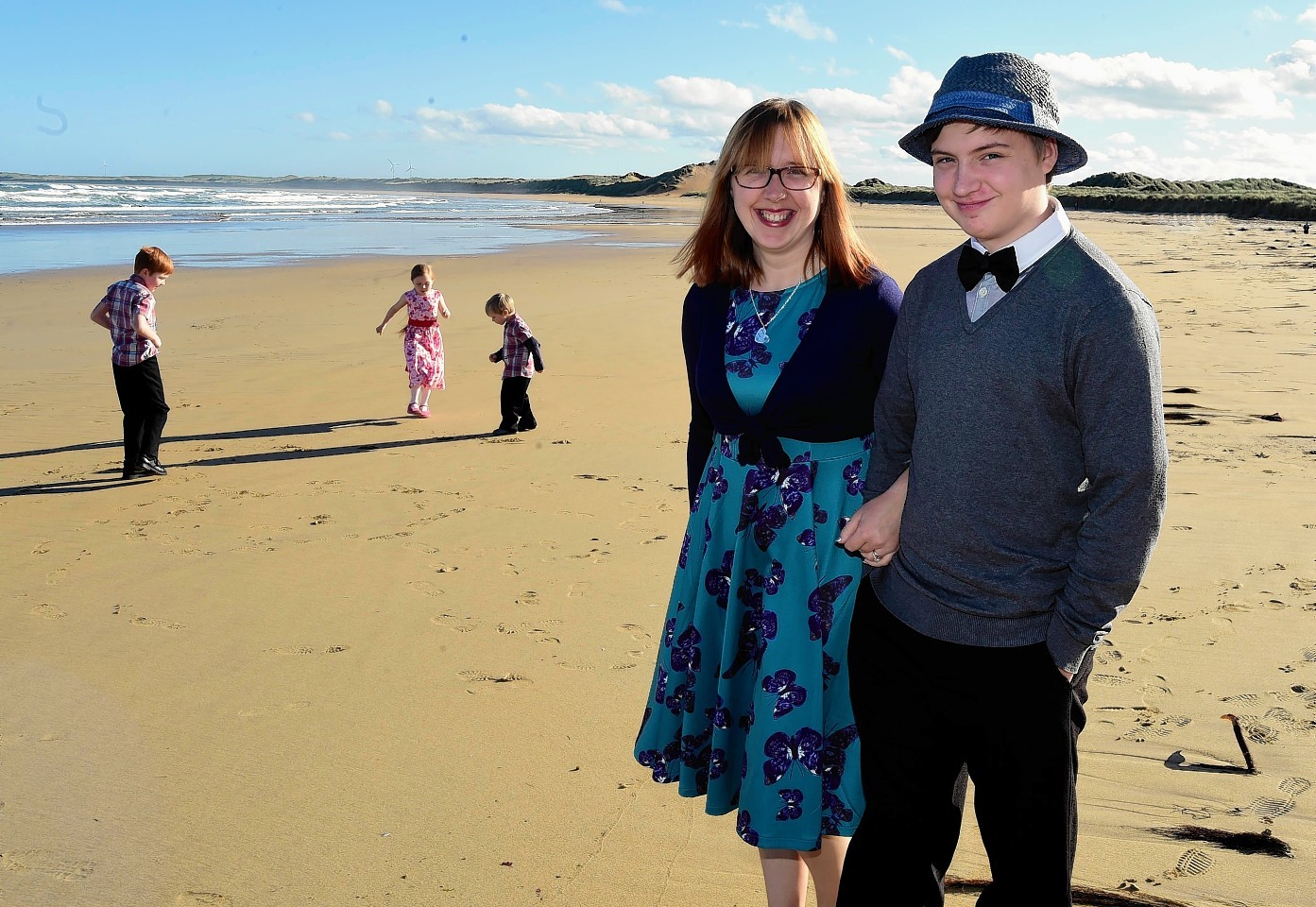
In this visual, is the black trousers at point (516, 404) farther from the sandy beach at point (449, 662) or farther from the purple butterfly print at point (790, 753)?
the purple butterfly print at point (790, 753)

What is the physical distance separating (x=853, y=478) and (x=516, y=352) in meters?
5.93

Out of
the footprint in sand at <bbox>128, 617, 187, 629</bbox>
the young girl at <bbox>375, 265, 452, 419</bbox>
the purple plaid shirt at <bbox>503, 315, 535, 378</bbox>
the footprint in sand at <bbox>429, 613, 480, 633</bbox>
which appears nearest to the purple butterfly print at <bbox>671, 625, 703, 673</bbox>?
the footprint in sand at <bbox>429, 613, 480, 633</bbox>

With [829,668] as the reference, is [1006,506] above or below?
above

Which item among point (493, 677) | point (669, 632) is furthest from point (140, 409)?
point (669, 632)

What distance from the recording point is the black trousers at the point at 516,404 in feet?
26.2

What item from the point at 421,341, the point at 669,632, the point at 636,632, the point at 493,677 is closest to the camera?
the point at 669,632

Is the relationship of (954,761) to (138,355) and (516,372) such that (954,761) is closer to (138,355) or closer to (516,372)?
(516,372)

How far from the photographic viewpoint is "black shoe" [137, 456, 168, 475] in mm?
6961

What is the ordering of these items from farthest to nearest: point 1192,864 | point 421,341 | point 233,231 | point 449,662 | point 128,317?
point 233,231
point 421,341
point 128,317
point 449,662
point 1192,864

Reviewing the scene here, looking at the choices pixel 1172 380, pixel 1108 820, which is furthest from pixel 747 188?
pixel 1172 380

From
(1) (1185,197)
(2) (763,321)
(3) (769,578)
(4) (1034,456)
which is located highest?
(1) (1185,197)

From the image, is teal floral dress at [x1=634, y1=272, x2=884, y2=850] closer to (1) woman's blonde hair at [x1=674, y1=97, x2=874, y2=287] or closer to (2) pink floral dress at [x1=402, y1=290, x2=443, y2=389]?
(1) woman's blonde hair at [x1=674, y1=97, x2=874, y2=287]

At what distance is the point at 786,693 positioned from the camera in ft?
7.49

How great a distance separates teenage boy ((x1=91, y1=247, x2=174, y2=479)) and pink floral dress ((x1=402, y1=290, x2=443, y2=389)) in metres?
2.08
